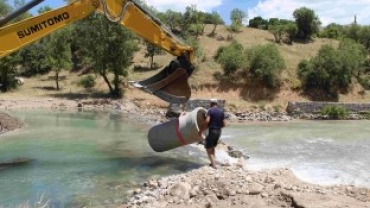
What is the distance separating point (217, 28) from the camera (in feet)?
215

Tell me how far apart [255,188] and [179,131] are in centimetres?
429

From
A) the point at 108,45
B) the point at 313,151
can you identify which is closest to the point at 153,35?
the point at 313,151

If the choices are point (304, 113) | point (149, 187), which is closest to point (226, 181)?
point (149, 187)

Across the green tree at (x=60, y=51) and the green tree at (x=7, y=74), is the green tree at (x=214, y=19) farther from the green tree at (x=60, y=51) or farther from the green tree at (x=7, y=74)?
the green tree at (x=7, y=74)

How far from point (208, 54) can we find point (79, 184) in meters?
42.1

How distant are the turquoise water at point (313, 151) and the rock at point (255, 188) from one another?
373cm

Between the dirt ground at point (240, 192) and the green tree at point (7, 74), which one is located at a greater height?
the green tree at point (7, 74)

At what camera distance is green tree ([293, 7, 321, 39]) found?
211 ft

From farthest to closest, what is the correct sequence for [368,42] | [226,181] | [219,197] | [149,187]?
[368,42] < [149,187] < [226,181] < [219,197]

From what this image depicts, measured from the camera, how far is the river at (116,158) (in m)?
11.1

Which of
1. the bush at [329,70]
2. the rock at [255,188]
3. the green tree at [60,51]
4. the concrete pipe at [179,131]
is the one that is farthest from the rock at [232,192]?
the bush at [329,70]

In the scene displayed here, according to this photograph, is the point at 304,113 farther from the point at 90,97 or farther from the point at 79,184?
the point at 79,184

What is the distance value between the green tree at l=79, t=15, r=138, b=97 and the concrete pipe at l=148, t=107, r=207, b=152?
26.8 m

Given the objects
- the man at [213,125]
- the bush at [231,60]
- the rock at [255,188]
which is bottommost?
the rock at [255,188]
